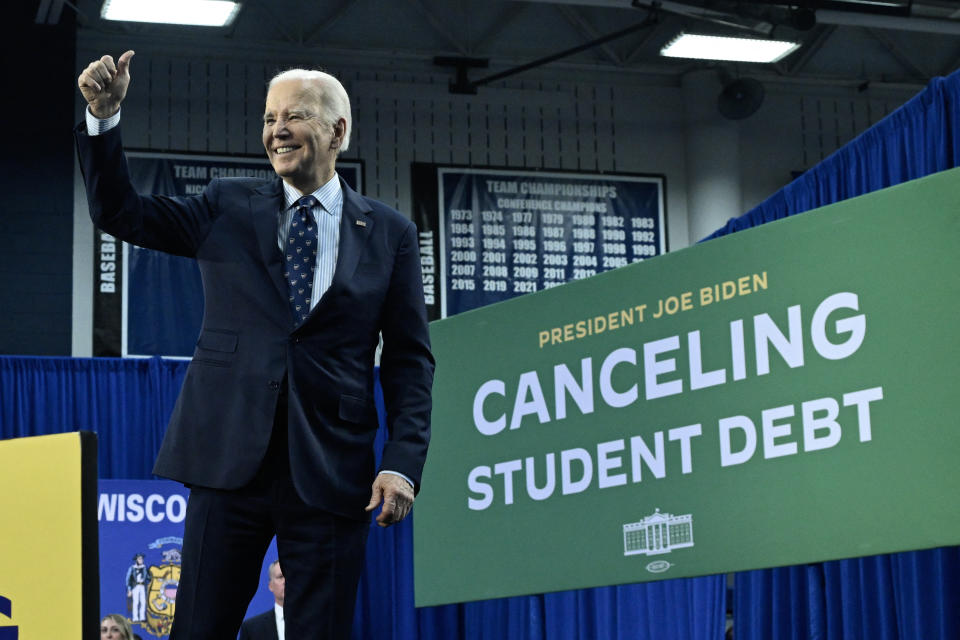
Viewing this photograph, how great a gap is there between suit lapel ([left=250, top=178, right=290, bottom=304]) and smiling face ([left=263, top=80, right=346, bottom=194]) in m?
0.05

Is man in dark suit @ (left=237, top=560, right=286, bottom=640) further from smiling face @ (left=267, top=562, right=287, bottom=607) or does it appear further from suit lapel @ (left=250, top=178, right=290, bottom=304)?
suit lapel @ (left=250, top=178, right=290, bottom=304)

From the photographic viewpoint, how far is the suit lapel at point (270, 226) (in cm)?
177

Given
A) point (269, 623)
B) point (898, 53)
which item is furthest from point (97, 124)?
point (898, 53)

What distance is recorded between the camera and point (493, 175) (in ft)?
31.2

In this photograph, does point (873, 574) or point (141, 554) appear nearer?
point (873, 574)

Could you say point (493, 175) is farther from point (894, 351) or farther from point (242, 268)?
point (242, 268)

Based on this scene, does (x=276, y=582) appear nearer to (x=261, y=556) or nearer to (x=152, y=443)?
(x=152, y=443)

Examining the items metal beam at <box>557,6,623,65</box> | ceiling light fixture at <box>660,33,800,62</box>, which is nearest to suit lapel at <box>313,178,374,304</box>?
ceiling light fixture at <box>660,33,800,62</box>

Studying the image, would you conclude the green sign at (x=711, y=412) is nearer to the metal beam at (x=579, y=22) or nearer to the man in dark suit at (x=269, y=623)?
the man in dark suit at (x=269, y=623)

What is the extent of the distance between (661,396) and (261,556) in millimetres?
2107

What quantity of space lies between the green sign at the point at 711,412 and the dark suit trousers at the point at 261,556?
1713mm

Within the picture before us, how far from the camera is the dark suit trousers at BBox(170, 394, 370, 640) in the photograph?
168 cm

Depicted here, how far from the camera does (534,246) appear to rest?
9.48 m

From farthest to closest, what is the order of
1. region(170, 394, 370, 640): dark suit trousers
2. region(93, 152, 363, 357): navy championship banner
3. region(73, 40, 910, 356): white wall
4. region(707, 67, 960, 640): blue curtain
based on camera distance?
region(73, 40, 910, 356): white wall, region(93, 152, 363, 357): navy championship banner, region(707, 67, 960, 640): blue curtain, region(170, 394, 370, 640): dark suit trousers
